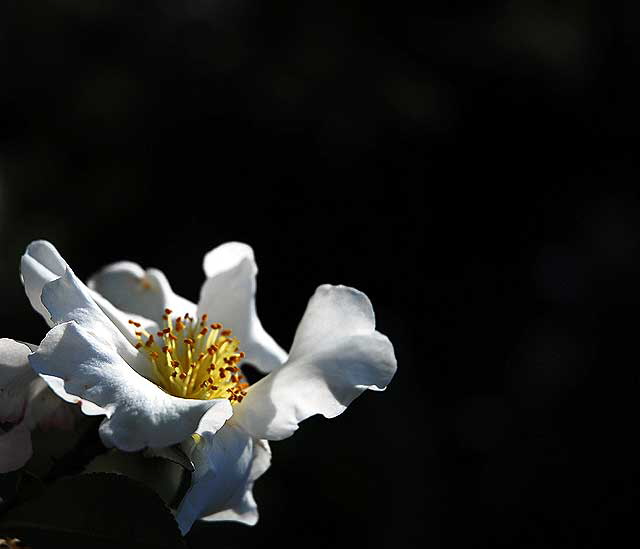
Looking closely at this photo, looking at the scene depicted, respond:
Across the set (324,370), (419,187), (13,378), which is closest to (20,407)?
(13,378)

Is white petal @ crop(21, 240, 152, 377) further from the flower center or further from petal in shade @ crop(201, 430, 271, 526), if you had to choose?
petal in shade @ crop(201, 430, 271, 526)

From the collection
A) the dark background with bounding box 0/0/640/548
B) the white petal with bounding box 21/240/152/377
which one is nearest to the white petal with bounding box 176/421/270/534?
the white petal with bounding box 21/240/152/377

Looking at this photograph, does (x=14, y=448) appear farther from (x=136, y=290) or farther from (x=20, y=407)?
(x=136, y=290)

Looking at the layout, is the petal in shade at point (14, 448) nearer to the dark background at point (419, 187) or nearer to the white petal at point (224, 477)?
the white petal at point (224, 477)

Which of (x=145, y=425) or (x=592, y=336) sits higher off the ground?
(x=145, y=425)

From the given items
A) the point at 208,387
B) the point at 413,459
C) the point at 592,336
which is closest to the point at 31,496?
the point at 208,387

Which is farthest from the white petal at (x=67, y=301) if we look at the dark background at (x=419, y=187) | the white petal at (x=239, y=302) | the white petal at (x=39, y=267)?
the dark background at (x=419, y=187)

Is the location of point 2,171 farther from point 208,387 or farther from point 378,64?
point 208,387

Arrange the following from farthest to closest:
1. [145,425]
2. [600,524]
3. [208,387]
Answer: [600,524], [208,387], [145,425]
